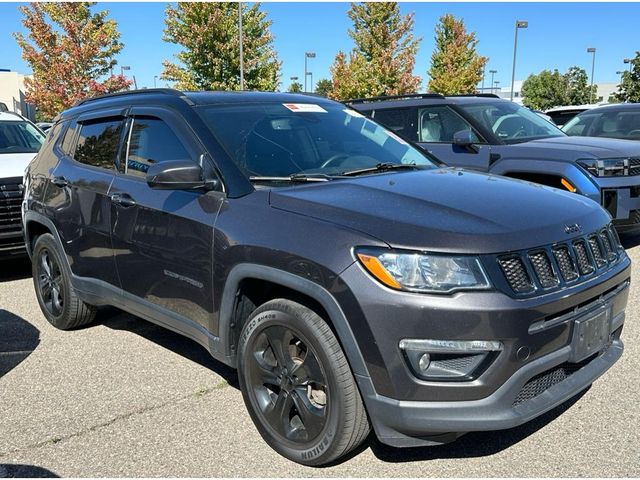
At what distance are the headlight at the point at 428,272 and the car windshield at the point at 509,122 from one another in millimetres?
5057

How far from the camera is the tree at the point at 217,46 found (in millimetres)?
23781

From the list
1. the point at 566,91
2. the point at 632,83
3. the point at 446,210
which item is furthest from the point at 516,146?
the point at 566,91

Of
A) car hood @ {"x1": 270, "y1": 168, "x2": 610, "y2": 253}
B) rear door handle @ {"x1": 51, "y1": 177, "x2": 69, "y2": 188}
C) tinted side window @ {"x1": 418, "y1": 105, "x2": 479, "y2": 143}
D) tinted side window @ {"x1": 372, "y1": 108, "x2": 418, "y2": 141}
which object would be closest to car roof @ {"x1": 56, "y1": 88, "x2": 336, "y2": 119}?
rear door handle @ {"x1": 51, "y1": 177, "x2": 69, "y2": 188}

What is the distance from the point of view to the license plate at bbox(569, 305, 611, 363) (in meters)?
2.74

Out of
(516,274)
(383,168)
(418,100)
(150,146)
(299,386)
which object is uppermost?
(418,100)

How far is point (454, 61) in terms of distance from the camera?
38.2m

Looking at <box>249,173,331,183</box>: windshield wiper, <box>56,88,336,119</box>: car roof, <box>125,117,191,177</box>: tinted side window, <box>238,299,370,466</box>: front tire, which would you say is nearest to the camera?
<box>238,299,370,466</box>: front tire

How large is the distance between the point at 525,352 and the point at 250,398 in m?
1.42

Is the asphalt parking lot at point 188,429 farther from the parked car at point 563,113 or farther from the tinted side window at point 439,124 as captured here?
the parked car at point 563,113

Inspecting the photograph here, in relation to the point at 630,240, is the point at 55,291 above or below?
above

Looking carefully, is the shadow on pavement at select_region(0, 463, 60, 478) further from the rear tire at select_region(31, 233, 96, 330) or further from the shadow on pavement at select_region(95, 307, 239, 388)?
the rear tire at select_region(31, 233, 96, 330)

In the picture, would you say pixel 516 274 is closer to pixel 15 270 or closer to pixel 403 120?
pixel 403 120

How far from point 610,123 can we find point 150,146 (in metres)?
7.64

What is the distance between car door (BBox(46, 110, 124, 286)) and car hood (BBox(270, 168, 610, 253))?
5.42 feet
